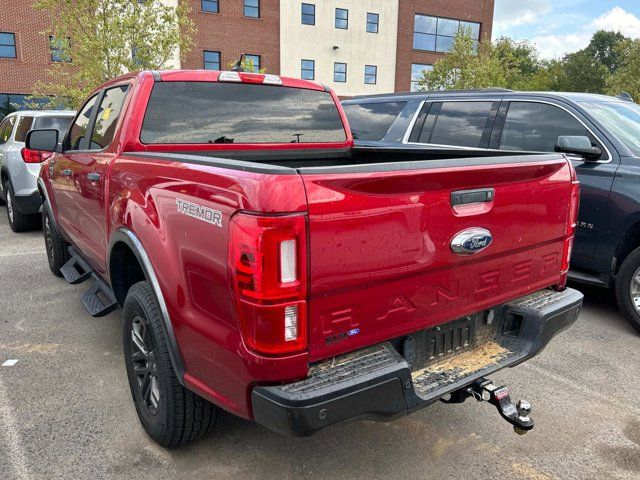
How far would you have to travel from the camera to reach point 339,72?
102ft

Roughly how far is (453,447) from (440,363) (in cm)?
67

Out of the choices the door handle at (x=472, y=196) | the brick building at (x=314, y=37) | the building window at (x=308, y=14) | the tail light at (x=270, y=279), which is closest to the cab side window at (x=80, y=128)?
the tail light at (x=270, y=279)

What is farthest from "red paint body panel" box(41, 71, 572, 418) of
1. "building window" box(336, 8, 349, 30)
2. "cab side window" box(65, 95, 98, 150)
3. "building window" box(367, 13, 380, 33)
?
"building window" box(367, 13, 380, 33)

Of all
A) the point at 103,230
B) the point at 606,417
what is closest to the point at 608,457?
the point at 606,417

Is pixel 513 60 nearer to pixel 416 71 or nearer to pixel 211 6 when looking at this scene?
pixel 416 71

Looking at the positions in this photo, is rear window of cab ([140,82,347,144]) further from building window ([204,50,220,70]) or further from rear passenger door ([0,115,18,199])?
building window ([204,50,220,70])

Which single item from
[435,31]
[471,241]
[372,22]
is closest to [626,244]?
[471,241]

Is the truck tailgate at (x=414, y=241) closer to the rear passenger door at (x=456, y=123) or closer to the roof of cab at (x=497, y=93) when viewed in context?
the roof of cab at (x=497, y=93)

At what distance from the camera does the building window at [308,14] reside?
29.6 m

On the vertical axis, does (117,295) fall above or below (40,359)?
above

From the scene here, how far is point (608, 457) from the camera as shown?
2.78 metres

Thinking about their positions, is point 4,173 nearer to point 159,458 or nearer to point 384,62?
point 159,458

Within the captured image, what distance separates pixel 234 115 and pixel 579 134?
3230 millimetres

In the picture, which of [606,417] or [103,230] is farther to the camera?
[103,230]
